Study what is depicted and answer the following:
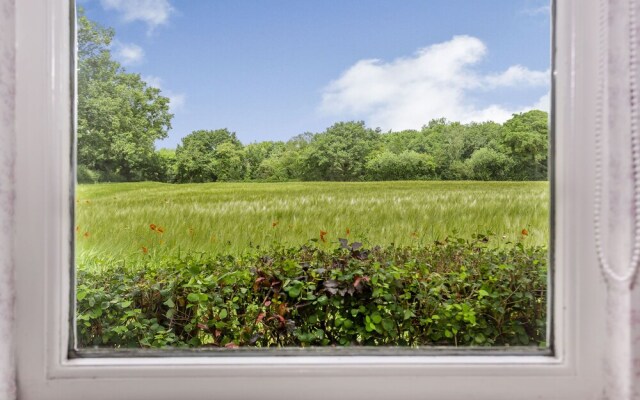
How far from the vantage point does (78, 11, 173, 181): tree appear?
0.92 m

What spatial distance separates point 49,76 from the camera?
0.77 metres

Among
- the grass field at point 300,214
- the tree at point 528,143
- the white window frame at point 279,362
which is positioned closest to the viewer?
the white window frame at point 279,362

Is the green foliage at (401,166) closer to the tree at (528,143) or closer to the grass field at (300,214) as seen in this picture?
the grass field at (300,214)

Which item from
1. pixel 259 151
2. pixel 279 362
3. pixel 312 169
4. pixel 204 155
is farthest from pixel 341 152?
pixel 279 362

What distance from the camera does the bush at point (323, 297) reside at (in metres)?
0.94

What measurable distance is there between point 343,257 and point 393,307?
0.16m

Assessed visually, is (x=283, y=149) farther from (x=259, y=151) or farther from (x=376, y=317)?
(x=376, y=317)

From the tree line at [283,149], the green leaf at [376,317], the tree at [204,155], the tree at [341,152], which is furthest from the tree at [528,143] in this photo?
the tree at [204,155]

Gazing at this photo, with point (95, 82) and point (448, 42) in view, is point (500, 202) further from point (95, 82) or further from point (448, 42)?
point (95, 82)

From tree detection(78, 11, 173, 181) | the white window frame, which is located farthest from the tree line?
the white window frame

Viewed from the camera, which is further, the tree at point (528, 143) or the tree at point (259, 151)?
the tree at point (259, 151)

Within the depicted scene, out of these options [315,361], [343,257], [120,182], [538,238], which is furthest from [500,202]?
[120,182]

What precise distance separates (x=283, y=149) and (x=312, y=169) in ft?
0.27

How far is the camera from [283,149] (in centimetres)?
103
